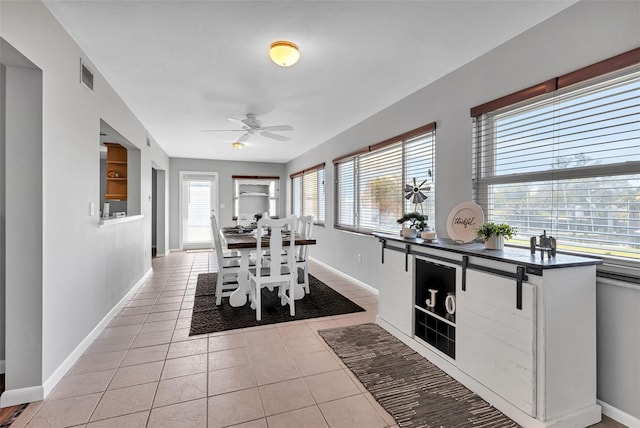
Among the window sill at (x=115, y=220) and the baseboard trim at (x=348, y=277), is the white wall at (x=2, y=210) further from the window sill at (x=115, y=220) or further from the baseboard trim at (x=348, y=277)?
the baseboard trim at (x=348, y=277)

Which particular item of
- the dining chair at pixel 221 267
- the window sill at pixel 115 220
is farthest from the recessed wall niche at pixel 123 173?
the dining chair at pixel 221 267

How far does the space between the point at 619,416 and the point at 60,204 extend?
3.73 m

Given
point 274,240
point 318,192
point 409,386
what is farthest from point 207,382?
point 318,192

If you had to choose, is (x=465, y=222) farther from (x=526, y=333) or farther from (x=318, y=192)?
(x=318, y=192)

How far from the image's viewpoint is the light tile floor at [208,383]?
5.70 feet

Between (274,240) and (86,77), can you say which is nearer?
(86,77)

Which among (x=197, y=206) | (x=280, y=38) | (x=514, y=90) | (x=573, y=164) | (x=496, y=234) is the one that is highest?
(x=280, y=38)

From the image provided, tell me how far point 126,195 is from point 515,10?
5280 millimetres

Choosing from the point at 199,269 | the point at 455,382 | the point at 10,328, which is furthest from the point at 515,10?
the point at 199,269

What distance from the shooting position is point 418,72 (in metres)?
2.90

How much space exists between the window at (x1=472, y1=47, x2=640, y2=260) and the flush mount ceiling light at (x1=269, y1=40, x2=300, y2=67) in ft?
5.27

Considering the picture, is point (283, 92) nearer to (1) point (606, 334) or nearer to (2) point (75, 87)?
(2) point (75, 87)

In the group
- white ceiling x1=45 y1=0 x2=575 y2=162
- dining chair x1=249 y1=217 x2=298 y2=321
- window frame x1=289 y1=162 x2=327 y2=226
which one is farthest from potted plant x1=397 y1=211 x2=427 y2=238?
window frame x1=289 y1=162 x2=327 y2=226

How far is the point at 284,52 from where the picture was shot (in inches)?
91.2
